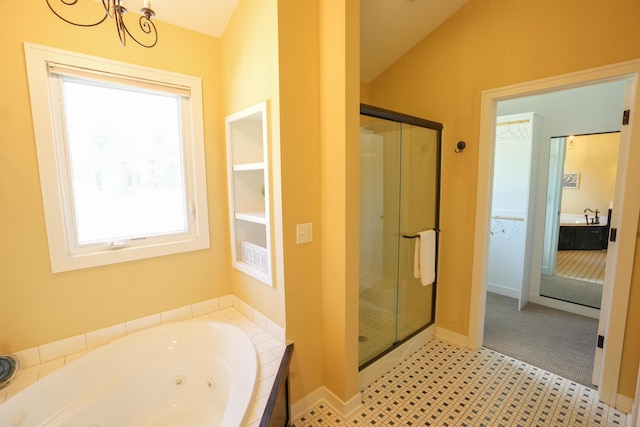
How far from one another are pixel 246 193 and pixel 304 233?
2.39ft

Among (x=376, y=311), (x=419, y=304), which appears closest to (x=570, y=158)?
(x=419, y=304)

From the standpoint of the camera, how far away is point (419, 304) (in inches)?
105

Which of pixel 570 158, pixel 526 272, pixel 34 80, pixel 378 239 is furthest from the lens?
pixel 526 272

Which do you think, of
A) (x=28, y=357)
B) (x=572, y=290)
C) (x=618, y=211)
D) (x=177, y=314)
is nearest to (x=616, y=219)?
(x=618, y=211)

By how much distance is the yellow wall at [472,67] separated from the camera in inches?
69.6

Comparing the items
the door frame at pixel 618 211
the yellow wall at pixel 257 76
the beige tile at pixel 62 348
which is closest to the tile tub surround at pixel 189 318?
the beige tile at pixel 62 348

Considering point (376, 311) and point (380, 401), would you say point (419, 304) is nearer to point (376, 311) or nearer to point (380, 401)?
point (376, 311)

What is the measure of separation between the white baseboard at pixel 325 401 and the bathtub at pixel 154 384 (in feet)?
1.46

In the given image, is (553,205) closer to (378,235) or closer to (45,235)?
(378,235)

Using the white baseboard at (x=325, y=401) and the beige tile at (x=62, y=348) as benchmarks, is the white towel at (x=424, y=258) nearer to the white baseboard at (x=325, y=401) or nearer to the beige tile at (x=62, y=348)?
the white baseboard at (x=325, y=401)

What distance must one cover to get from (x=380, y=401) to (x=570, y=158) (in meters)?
3.28

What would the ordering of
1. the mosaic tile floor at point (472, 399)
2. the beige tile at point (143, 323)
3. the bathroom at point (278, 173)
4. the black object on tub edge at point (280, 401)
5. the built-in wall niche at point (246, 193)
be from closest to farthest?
the black object on tub edge at point (280, 401), the bathroom at point (278, 173), the mosaic tile floor at point (472, 399), the beige tile at point (143, 323), the built-in wall niche at point (246, 193)

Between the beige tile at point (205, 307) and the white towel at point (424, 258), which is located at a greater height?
the white towel at point (424, 258)

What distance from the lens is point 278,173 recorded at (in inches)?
64.3
